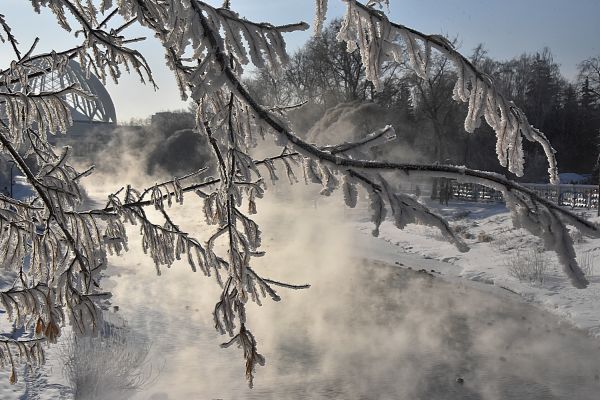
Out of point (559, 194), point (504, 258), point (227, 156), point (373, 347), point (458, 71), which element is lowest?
point (373, 347)

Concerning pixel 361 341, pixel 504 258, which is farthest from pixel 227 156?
pixel 504 258

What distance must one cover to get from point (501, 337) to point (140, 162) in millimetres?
32108

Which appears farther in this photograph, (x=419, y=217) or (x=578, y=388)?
(x=578, y=388)

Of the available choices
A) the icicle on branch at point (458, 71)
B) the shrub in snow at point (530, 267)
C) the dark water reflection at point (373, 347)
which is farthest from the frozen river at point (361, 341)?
the icicle on branch at point (458, 71)

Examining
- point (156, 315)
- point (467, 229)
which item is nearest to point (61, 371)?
point (156, 315)

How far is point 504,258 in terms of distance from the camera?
47.2ft

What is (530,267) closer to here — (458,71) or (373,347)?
A: (373,347)

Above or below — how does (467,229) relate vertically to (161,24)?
below

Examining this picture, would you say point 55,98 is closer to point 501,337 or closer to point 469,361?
point 469,361

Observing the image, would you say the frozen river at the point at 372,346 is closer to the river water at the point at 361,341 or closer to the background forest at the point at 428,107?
the river water at the point at 361,341

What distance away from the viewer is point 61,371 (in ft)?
22.9

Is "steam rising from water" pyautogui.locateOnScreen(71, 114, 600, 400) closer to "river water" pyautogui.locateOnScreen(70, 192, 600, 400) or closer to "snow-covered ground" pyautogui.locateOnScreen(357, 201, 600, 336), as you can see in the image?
"river water" pyautogui.locateOnScreen(70, 192, 600, 400)

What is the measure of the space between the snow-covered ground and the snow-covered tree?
24.2 feet

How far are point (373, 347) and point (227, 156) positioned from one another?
24.3 ft
